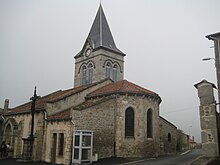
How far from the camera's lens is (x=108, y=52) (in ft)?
105

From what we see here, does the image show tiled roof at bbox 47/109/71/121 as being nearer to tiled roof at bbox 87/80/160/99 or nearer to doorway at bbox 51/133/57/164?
doorway at bbox 51/133/57/164

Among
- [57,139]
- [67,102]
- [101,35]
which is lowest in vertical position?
[57,139]

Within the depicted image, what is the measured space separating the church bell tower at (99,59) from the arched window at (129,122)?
10197mm

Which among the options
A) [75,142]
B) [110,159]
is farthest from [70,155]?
[110,159]

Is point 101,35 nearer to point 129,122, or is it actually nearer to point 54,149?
point 129,122

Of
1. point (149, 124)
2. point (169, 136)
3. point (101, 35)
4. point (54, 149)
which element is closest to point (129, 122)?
point (149, 124)

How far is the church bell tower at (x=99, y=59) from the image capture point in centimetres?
3086

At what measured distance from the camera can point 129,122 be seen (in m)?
20.4

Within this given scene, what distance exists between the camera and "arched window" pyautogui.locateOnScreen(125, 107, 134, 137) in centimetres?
2020

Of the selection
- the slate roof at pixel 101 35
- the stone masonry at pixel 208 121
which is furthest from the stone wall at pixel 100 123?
the slate roof at pixel 101 35

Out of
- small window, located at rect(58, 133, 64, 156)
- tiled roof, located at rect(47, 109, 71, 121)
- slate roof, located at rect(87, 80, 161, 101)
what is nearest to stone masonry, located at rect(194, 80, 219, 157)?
slate roof, located at rect(87, 80, 161, 101)

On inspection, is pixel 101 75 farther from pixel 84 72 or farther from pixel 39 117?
pixel 39 117

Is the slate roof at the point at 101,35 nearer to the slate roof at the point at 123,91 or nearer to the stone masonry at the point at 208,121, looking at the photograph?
the slate roof at the point at 123,91

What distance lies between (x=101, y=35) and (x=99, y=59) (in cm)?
462
